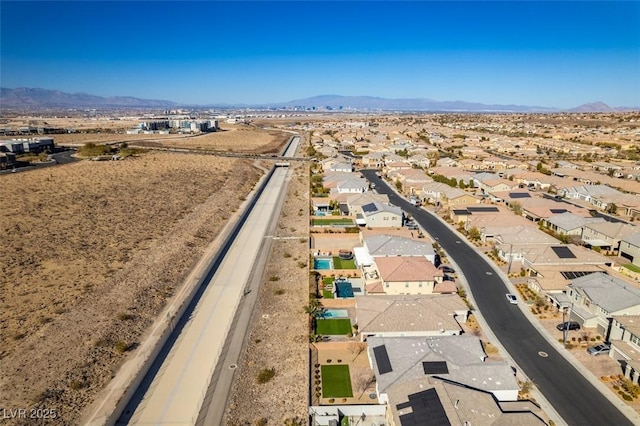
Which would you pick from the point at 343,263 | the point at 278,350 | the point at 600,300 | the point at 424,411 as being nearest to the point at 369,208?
the point at 343,263

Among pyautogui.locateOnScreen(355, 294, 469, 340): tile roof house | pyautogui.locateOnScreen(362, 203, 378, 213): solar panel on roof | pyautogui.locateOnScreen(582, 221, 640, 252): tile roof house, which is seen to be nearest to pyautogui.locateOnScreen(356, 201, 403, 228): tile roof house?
pyautogui.locateOnScreen(362, 203, 378, 213): solar panel on roof

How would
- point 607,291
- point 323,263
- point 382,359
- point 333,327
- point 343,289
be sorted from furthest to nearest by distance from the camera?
1. point 323,263
2. point 343,289
3. point 607,291
4. point 333,327
5. point 382,359

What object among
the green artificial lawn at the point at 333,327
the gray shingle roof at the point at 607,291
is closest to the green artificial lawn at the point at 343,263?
the green artificial lawn at the point at 333,327

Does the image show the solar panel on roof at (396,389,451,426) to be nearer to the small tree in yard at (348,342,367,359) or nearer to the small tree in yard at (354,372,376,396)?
the small tree in yard at (354,372,376,396)

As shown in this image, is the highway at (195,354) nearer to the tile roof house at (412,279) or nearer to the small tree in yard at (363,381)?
the small tree in yard at (363,381)

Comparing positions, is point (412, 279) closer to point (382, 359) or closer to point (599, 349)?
point (382, 359)
